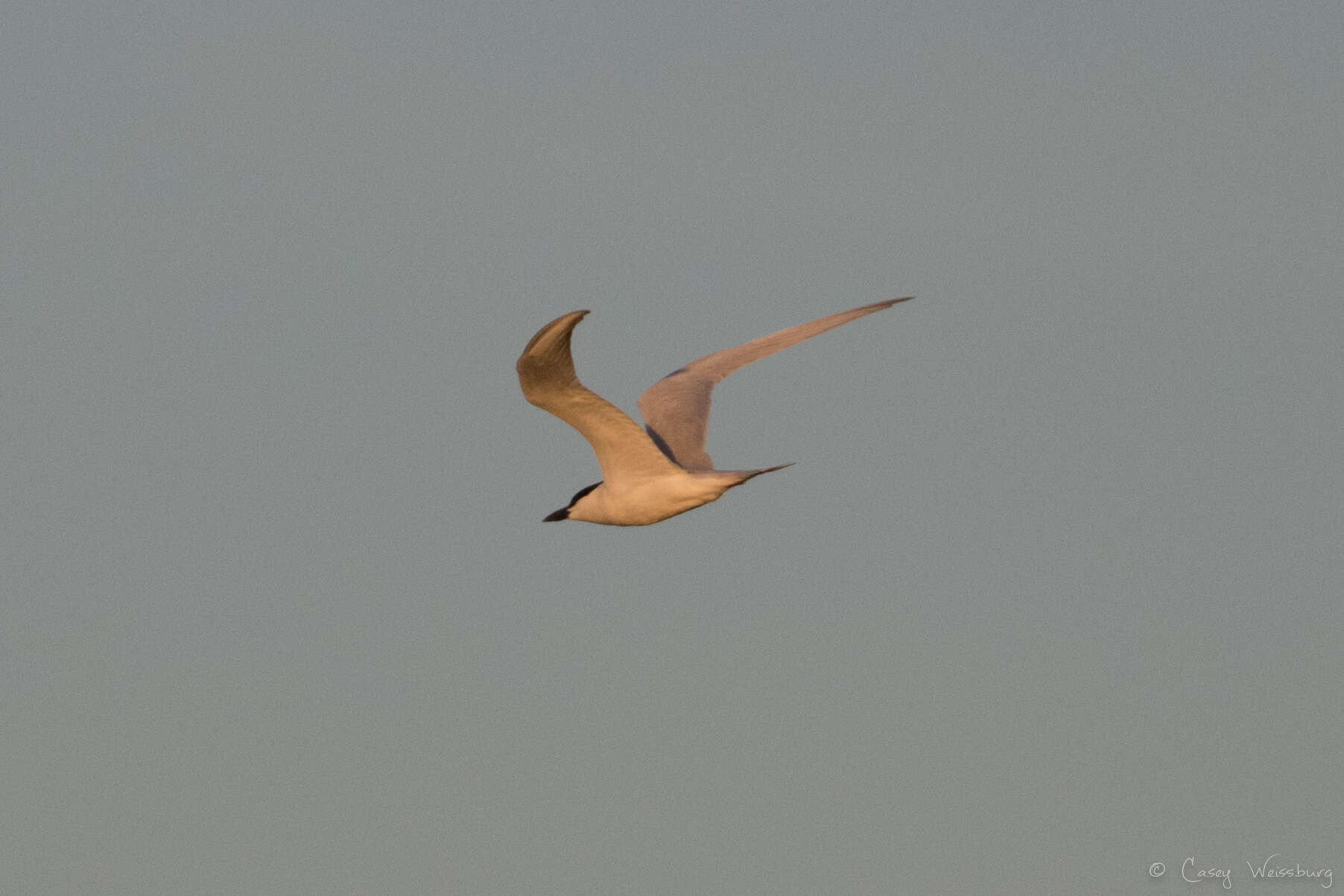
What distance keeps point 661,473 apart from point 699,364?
3539 mm

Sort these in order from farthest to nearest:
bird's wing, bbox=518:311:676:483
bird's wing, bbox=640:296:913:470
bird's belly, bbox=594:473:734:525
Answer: bird's wing, bbox=640:296:913:470, bird's belly, bbox=594:473:734:525, bird's wing, bbox=518:311:676:483

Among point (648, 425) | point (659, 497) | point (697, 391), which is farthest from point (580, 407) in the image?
point (697, 391)

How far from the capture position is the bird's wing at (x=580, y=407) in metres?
15.0

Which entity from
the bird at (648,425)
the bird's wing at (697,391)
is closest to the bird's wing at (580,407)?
the bird at (648,425)

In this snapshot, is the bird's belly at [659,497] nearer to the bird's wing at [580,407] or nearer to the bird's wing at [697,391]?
the bird's wing at [580,407]

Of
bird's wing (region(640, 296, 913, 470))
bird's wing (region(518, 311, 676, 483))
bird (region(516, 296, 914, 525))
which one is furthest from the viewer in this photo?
bird's wing (region(640, 296, 913, 470))

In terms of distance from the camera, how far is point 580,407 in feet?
56.2

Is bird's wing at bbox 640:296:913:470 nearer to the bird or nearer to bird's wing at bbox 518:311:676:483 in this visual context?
the bird

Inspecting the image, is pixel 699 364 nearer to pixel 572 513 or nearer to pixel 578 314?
pixel 572 513

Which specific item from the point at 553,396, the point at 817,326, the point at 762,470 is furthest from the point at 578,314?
the point at 817,326

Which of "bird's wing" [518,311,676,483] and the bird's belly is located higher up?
"bird's wing" [518,311,676,483]

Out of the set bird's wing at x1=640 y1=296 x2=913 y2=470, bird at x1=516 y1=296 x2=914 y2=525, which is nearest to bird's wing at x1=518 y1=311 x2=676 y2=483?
bird at x1=516 y1=296 x2=914 y2=525

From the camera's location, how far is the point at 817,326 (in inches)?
824

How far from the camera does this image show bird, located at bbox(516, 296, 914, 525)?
52.2ft
